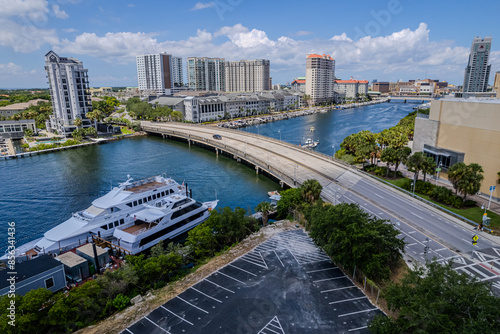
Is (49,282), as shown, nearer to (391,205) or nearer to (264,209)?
(264,209)

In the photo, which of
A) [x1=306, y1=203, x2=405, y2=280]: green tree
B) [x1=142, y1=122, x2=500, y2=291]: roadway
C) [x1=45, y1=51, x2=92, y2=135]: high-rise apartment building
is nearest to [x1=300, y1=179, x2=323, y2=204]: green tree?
[x1=142, y1=122, x2=500, y2=291]: roadway

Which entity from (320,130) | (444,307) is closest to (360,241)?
(444,307)

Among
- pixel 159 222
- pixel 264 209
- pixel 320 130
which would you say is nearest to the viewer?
pixel 159 222

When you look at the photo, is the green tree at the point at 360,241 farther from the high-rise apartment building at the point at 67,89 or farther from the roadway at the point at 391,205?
the high-rise apartment building at the point at 67,89

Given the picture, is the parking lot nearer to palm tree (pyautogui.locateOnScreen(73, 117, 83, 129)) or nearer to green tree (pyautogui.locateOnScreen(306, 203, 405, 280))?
green tree (pyautogui.locateOnScreen(306, 203, 405, 280))

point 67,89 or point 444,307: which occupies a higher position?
point 67,89

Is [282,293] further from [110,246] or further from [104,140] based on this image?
[104,140]

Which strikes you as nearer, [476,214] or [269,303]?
[269,303]
